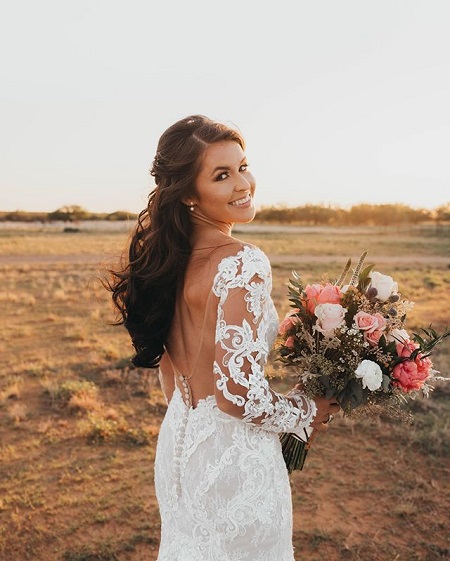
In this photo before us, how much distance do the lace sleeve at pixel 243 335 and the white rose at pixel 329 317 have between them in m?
0.31

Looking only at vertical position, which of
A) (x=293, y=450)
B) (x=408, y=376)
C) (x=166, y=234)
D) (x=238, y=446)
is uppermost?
(x=166, y=234)

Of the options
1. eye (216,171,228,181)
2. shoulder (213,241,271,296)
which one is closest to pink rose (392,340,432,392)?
shoulder (213,241,271,296)

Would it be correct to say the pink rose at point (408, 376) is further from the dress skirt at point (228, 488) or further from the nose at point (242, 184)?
the nose at point (242, 184)

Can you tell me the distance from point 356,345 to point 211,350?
0.64 metres

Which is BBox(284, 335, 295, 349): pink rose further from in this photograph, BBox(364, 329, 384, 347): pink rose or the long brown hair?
the long brown hair

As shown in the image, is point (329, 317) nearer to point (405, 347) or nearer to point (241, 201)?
point (405, 347)

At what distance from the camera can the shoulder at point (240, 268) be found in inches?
90.7

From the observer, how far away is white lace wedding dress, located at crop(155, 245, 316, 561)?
7.60ft

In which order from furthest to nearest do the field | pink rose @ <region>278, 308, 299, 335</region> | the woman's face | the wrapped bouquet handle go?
the field
the wrapped bouquet handle
pink rose @ <region>278, 308, 299, 335</region>
the woman's face

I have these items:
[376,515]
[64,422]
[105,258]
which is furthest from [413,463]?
[105,258]

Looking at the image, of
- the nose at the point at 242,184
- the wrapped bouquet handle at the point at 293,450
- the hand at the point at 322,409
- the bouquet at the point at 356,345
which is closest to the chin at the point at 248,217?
the nose at the point at 242,184

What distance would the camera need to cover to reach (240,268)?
2.33 meters

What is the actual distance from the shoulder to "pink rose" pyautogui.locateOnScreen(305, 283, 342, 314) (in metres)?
0.41

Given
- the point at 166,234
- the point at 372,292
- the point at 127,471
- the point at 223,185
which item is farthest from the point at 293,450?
the point at 127,471
